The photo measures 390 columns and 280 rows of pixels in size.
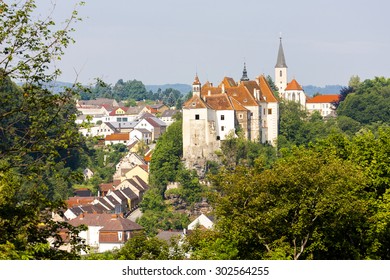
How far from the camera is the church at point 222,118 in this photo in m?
83.4

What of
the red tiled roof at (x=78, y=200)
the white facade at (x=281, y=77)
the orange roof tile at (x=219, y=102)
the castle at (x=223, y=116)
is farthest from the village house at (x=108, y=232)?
the white facade at (x=281, y=77)

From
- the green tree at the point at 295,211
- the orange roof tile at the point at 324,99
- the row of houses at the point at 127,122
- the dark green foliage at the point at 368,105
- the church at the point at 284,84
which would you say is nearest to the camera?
the green tree at the point at 295,211

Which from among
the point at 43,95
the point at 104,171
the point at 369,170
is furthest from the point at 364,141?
the point at 104,171

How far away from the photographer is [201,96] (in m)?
86.9

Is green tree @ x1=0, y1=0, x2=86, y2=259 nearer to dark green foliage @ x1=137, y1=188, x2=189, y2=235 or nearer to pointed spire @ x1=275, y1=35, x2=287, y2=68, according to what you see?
dark green foliage @ x1=137, y1=188, x2=189, y2=235

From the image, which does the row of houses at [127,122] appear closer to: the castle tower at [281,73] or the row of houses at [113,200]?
the row of houses at [113,200]

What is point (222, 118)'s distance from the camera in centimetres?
8488

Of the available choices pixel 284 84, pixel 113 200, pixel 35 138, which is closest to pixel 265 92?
pixel 113 200

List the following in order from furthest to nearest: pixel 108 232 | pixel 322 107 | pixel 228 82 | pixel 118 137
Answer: pixel 322 107 < pixel 118 137 < pixel 228 82 < pixel 108 232

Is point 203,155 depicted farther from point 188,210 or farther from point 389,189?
point 389,189

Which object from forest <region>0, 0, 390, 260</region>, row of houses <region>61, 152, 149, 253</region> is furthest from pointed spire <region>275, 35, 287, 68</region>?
forest <region>0, 0, 390, 260</region>

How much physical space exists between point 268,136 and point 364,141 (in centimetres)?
5626

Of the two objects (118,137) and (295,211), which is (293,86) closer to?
(118,137)

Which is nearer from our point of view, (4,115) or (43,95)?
(4,115)
